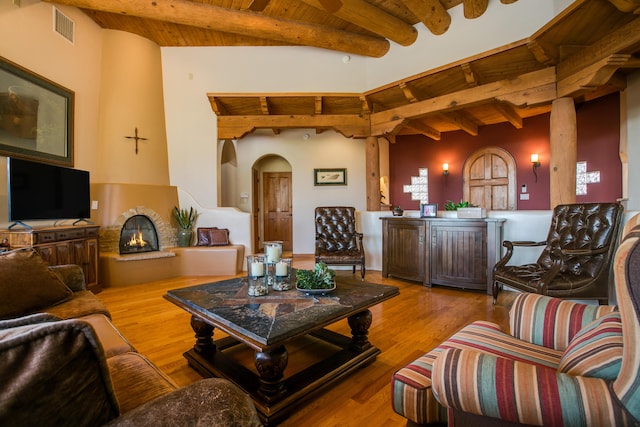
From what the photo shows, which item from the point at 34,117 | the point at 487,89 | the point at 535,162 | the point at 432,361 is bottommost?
the point at 432,361

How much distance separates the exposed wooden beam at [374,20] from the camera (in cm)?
350

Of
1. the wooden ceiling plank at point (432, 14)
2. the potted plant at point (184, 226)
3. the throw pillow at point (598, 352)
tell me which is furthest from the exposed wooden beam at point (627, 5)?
the potted plant at point (184, 226)

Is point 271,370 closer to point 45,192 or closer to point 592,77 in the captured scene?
point 45,192

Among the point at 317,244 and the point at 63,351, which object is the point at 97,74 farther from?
the point at 63,351

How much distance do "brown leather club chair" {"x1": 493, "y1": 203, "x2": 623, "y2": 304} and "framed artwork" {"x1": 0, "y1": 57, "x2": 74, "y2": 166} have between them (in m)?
5.07

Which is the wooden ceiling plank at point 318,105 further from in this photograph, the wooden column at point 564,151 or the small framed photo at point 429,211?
the wooden column at point 564,151

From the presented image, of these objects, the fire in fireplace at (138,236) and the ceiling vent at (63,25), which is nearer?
the ceiling vent at (63,25)

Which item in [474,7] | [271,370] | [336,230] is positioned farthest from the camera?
[336,230]

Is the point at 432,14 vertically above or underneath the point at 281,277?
above

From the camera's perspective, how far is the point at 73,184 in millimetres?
3684

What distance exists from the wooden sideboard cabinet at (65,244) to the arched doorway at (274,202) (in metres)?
3.69

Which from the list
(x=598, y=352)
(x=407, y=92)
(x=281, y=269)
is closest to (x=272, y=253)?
A: (x=281, y=269)

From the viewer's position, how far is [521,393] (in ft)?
2.54

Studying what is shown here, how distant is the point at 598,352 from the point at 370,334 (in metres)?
1.77
